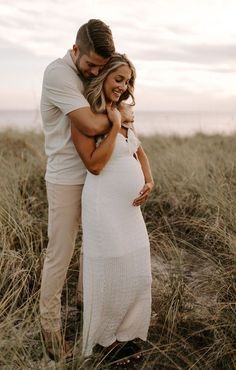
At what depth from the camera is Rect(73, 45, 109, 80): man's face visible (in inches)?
97.5

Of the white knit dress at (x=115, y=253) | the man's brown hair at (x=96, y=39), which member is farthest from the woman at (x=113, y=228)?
the man's brown hair at (x=96, y=39)

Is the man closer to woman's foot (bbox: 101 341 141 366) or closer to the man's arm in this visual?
the man's arm

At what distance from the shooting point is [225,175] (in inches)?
219

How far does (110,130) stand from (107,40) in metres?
0.47

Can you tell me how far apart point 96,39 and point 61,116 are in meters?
0.45

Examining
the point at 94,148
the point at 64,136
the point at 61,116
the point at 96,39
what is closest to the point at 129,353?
the point at 94,148

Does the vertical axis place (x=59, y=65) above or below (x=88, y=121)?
above

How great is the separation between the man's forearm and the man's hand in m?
0.23

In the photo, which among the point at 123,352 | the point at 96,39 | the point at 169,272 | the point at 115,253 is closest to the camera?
the point at 96,39

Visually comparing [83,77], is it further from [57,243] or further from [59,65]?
[57,243]

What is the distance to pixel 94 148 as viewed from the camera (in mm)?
2506

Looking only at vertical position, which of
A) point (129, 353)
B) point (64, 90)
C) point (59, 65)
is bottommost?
point (129, 353)

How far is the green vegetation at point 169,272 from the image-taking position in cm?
255

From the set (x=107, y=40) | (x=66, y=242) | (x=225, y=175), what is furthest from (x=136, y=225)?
(x=225, y=175)
